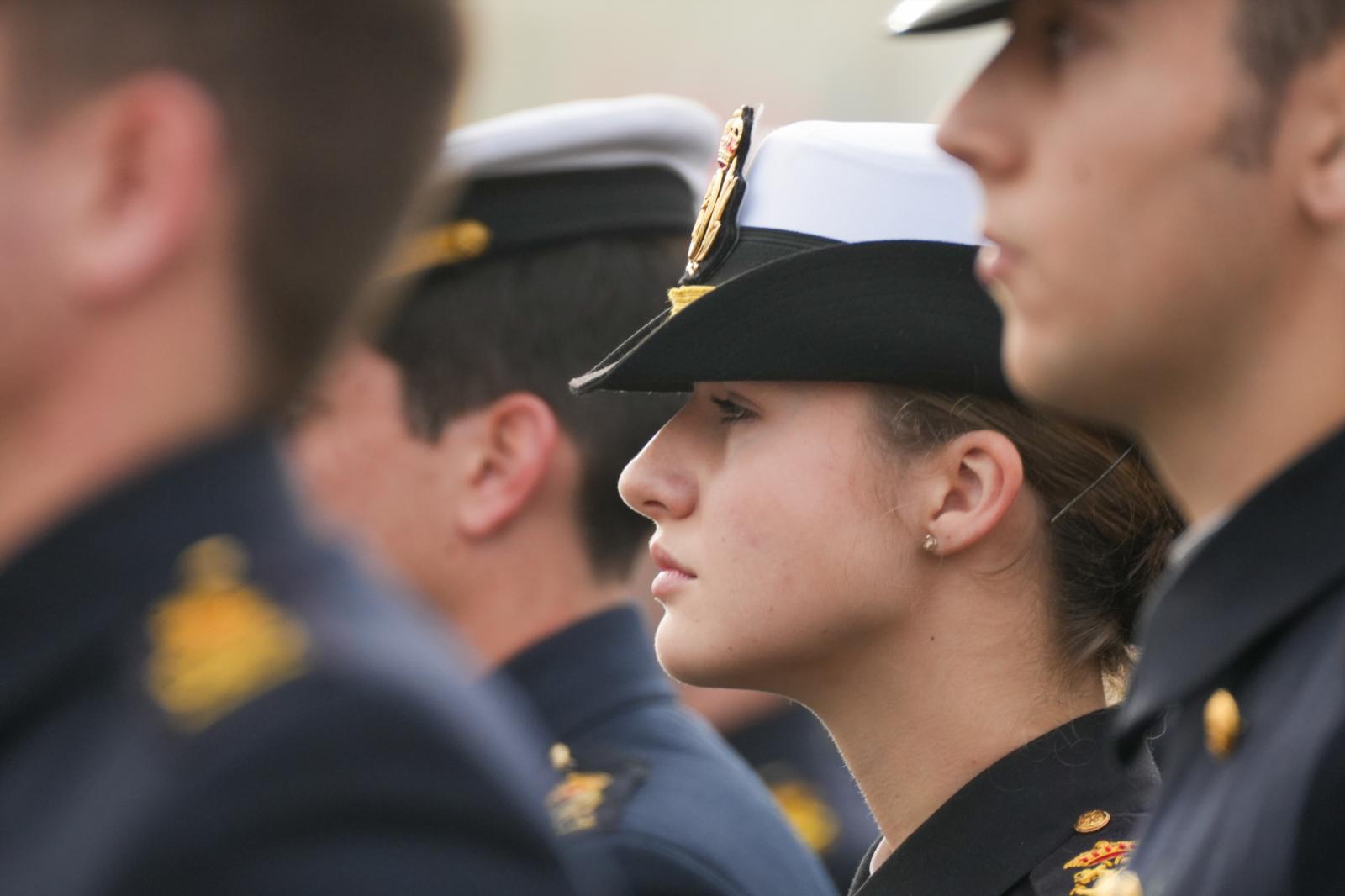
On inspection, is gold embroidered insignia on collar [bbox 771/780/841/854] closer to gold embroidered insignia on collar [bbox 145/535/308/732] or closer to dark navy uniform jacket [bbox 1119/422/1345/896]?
dark navy uniform jacket [bbox 1119/422/1345/896]

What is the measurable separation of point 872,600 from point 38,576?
56.8 inches

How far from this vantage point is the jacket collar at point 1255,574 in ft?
5.62

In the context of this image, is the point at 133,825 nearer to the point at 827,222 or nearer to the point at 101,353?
the point at 101,353

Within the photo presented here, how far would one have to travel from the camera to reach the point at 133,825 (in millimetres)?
1365

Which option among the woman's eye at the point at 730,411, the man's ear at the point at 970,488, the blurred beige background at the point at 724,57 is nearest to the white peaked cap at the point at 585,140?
the woman's eye at the point at 730,411

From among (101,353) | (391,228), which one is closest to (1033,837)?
(391,228)

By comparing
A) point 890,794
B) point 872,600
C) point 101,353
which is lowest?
point 890,794

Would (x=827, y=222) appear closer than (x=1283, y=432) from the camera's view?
No

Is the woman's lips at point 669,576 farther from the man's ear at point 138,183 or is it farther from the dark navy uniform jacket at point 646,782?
the man's ear at point 138,183

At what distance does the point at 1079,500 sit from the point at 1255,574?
1040mm

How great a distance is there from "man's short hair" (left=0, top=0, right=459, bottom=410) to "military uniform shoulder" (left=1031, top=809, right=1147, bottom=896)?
3.95ft

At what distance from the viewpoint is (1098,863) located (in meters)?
2.48

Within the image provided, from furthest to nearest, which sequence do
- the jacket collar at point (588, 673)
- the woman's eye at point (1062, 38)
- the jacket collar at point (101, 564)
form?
the jacket collar at point (588, 673), the woman's eye at point (1062, 38), the jacket collar at point (101, 564)

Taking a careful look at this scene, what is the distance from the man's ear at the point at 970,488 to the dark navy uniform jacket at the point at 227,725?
4.17 ft
